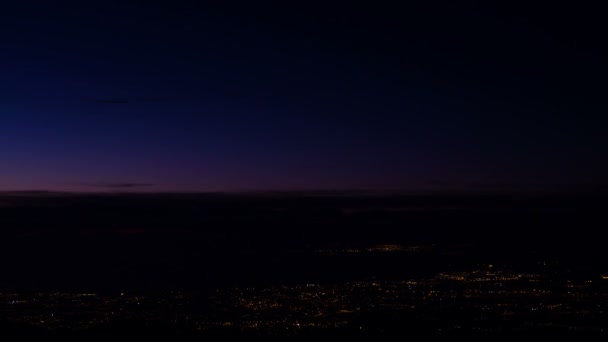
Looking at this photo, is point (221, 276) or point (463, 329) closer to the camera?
point (463, 329)

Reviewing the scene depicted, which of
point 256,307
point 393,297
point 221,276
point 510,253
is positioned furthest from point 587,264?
point 256,307

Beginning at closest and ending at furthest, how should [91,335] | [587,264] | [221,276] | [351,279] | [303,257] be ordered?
[91,335]
[351,279]
[221,276]
[587,264]
[303,257]

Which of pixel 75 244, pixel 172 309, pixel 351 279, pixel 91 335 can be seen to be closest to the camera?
pixel 91 335

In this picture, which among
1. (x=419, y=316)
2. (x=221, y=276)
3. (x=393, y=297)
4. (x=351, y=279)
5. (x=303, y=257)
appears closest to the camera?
(x=419, y=316)

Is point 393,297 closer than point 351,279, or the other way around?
point 393,297

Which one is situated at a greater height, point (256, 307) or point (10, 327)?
point (10, 327)

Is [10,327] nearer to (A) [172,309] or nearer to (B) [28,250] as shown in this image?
(A) [172,309]

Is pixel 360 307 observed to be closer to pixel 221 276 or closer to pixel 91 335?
pixel 91 335

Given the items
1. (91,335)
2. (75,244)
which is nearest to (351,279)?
(91,335)

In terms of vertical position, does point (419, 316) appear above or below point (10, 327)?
below
